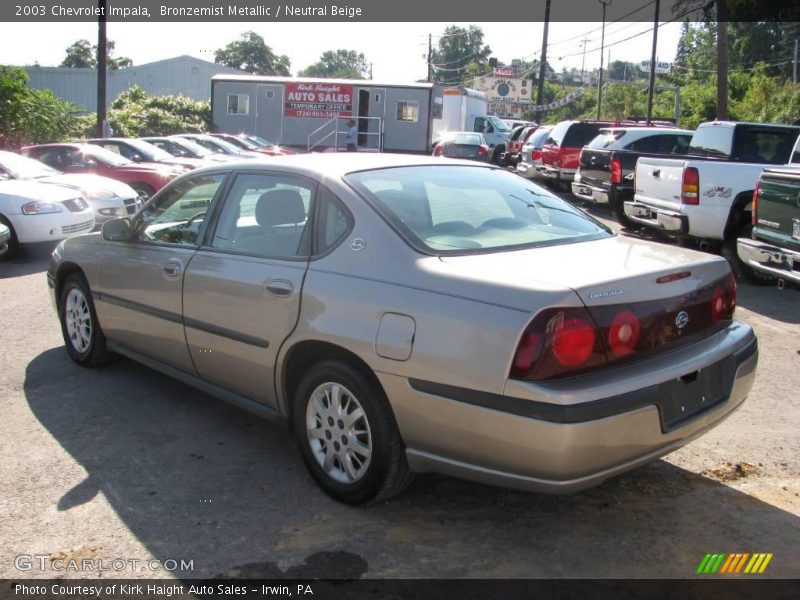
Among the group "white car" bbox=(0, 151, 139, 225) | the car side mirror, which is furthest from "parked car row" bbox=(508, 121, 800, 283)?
"white car" bbox=(0, 151, 139, 225)

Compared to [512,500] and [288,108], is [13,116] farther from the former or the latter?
[512,500]

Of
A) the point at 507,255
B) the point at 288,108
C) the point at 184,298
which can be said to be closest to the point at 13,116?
the point at 288,108

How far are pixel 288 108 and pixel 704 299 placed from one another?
27.5m

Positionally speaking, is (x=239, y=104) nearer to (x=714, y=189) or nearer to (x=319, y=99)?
(x=319, y=99)

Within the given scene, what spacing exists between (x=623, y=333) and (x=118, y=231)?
339 cm

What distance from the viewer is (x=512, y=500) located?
154 inches

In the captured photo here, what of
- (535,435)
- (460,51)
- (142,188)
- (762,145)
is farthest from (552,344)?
(460,51)

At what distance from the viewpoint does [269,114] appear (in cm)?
2994

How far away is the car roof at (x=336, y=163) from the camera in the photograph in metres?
4.16

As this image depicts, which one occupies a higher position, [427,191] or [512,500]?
[427,191]

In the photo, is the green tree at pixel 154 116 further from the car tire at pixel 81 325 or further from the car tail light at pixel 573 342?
the car tail light at pixel 573 342

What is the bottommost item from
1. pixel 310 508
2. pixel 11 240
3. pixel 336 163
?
pixel 310 508

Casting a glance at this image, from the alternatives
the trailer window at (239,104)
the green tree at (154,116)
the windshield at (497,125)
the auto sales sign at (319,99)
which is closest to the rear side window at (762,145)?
the auto sales sign at (319,99)

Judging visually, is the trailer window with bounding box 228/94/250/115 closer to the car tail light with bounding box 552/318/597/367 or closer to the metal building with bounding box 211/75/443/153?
the metal building with bounding box 211/75/443/153
